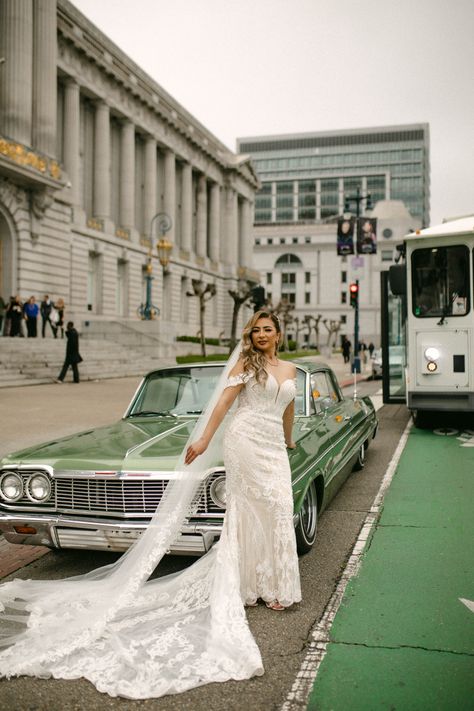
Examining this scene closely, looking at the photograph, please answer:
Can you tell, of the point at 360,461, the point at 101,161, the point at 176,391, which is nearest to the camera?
the point at 176,391

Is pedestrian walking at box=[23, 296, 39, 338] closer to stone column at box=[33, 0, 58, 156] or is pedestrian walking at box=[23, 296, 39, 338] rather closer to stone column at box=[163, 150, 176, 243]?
stone column at box=[33, 0, 58, 156]

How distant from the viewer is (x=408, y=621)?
4.01m

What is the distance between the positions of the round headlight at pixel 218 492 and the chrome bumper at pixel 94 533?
13 centimetres

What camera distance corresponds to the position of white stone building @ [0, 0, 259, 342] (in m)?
33.6

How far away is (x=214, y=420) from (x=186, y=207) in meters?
62.1

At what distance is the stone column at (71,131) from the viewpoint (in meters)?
43.3

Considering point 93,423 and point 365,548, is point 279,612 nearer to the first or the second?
point 365,548

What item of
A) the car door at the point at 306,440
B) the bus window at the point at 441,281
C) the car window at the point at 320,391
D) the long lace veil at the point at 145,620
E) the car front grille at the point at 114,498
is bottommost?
the long lace veil at the point at 145,620

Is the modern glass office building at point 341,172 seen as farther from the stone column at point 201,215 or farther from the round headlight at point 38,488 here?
the round headlight at point 38,488

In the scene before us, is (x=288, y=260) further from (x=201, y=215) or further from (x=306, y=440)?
(x=306, y=440)

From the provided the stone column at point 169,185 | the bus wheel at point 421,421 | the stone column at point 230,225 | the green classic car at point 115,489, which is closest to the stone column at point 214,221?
the stone column at point 230,225

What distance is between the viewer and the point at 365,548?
5496 mm

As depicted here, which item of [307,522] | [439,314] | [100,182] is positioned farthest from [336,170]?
[307,522]

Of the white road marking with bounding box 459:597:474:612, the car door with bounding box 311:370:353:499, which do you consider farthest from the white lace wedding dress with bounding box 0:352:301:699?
the car door with bounding box 311:370:353:499
